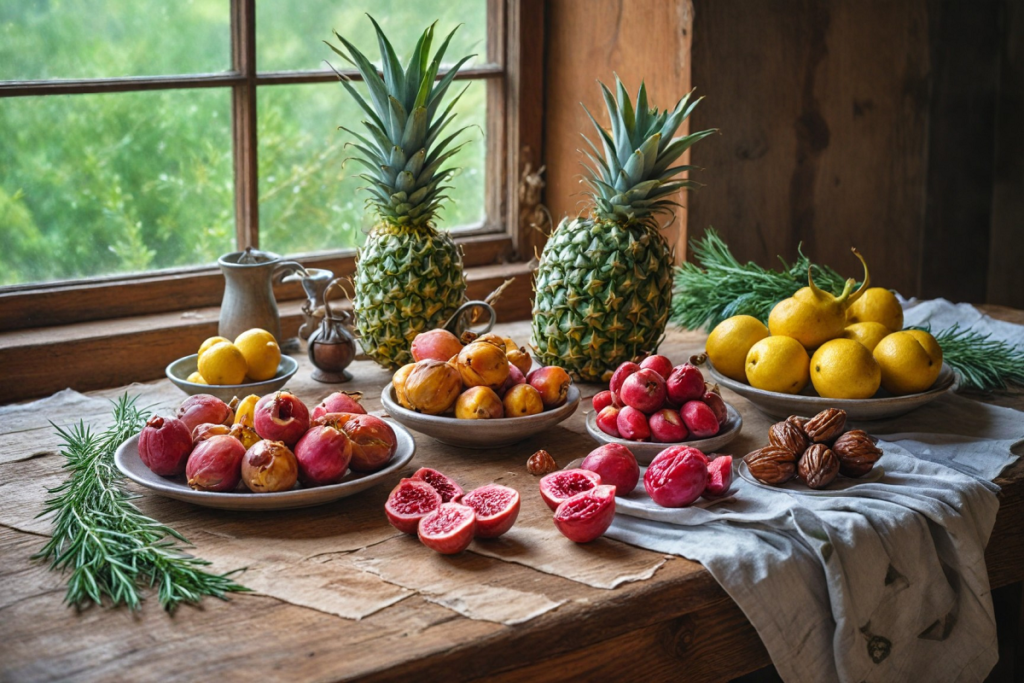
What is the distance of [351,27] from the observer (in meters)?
2.52

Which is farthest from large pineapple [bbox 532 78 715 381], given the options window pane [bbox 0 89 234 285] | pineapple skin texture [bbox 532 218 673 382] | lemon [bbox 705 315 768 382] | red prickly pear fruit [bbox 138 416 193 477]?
window pane [bbox 0 89 234 285]

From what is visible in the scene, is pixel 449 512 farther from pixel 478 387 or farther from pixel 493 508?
pixel 478 387

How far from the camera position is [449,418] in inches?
64.1

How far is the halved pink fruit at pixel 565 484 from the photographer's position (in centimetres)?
143

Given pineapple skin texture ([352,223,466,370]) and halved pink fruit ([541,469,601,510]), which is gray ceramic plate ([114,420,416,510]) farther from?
pineapple skin texture ([352,223,466,370])

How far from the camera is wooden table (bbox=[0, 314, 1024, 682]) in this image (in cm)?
106

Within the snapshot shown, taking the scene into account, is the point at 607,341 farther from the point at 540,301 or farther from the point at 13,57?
the point at 13,57

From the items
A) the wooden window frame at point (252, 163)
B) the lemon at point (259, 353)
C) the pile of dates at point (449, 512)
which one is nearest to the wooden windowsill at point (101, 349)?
the wooden window frame at point (252, 163)

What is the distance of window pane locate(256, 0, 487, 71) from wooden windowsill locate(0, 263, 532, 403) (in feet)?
2.09

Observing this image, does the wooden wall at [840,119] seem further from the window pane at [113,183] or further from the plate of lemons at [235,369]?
the plate of lemons at [235,369]

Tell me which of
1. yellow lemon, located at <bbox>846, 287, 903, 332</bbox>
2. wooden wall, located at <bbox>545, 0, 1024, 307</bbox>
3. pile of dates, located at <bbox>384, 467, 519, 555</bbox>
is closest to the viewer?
pile of dates, located at <bbox>384, 467, 519, 555</bbox>

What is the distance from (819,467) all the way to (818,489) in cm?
4

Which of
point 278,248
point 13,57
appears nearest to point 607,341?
point 278,248

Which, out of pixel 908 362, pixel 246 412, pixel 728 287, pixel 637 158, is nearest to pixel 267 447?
pixel 246 412
